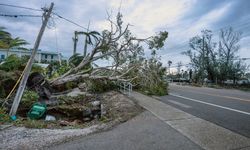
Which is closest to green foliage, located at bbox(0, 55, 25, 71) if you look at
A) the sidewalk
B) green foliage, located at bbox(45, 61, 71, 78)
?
green foliage, located at bbox(45, 61, 71, 78)

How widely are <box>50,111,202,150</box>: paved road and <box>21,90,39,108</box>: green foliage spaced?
5.82m

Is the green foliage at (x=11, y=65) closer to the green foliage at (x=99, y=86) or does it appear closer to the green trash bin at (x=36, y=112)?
the green foliage at (x=99, y=86)

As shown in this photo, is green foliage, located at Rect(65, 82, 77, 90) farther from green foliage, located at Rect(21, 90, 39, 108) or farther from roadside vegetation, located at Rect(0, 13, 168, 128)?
green foliage, located at Rect(21, 90, 39, 108)

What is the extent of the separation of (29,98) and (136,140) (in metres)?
7.38

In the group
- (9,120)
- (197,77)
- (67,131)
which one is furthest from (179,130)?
(197,77)

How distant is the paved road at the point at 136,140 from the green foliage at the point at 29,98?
582cm

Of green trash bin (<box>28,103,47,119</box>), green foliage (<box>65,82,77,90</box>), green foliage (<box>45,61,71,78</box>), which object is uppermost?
green foliage (<box>45,61,71,78</box>)

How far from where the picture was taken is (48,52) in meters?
41.3

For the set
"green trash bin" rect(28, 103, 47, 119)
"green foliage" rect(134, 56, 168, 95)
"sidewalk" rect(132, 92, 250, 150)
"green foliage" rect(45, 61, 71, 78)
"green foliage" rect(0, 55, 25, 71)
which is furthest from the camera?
"green foliage" rect(45, 61, 71, 78)

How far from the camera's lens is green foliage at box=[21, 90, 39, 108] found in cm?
916

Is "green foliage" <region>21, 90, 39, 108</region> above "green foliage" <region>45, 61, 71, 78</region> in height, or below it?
below

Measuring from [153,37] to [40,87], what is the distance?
848cm

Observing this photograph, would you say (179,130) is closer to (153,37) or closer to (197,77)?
(153,37)

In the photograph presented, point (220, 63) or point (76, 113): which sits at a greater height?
point (220, 63)
